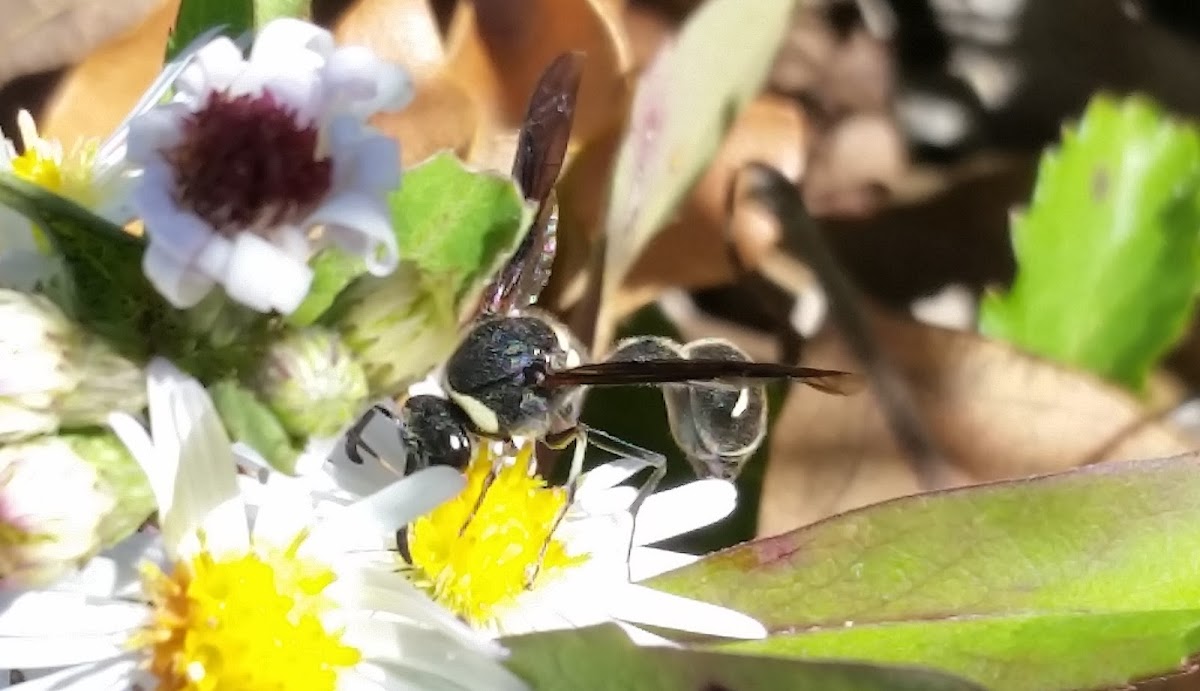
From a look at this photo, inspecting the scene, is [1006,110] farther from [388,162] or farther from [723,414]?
[388,162]

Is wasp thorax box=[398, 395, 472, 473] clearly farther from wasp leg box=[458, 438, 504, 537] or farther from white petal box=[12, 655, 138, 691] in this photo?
white petal box=[12, 655, 138, 691]

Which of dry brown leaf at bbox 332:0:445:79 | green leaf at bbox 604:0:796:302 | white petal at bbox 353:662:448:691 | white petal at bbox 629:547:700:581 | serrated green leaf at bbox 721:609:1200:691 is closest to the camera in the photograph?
white petal at bbox 353:662:448:691

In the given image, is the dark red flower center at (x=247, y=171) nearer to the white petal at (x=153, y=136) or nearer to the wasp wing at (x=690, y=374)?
the white petal at (x=153, y=136)

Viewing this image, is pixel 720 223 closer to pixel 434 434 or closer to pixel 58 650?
pixel 434 434

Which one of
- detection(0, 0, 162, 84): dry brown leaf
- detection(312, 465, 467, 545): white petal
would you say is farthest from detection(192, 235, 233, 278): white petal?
detection(0, 0, 162, 84): dry brown leaf

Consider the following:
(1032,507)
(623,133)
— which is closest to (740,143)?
(623,133)

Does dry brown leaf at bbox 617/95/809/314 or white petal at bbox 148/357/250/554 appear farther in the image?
dry brown leaf at bbox 617/95/809/314

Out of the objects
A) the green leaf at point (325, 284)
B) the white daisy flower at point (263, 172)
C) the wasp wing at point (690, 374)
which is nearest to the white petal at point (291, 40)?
the white daisy flower at point (263, 172)
